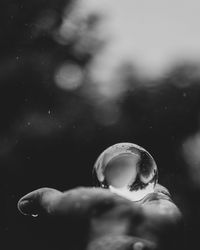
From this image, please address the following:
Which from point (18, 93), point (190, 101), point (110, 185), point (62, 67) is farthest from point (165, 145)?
point (110, 185)

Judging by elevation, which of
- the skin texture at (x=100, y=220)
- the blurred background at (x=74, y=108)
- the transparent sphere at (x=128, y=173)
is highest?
the skin texture at (x=100, y=220)

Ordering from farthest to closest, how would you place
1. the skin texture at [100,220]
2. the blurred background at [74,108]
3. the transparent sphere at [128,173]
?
the blurred background at [74,108], the transparent sphere at [128,173], the skin texture at [100,220]

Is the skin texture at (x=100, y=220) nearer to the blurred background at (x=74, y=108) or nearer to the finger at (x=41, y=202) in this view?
the finger at (x=41, y=202)

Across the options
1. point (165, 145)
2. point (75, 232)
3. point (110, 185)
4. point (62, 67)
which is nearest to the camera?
point (75, 232)

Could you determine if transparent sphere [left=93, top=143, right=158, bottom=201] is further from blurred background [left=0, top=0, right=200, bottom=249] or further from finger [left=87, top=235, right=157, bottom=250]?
blurred background [left=0, top=0, right=200, bottom=249]

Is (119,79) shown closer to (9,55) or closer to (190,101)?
(190,101)

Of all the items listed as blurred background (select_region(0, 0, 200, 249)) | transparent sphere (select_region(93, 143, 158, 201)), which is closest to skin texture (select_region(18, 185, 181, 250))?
transparent sphere (select_region(93, 143, 158, 201))

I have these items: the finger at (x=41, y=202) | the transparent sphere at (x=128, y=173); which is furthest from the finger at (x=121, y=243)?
the transparent sphere at (x=128, y=173)
